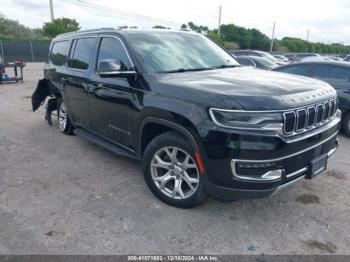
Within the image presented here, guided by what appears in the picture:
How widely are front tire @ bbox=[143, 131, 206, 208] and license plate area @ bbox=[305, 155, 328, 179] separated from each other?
1101 millimetres

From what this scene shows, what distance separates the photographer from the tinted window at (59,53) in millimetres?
5742

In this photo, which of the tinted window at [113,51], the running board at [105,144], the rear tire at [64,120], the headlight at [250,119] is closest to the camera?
the headlight at [250,119]

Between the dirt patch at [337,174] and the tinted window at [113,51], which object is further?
the dirt patch at [337,174]

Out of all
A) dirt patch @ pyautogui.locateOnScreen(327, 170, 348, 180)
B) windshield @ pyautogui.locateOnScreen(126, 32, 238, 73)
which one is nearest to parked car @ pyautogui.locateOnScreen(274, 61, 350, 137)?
dirt patch @ pyautogui.locateOnScreen(327, 170, 348, 180)

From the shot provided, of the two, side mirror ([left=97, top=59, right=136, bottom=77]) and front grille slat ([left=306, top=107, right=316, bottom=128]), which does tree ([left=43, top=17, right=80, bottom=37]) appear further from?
front grille slat ([left=306, top=107, right=316, bottom=128])

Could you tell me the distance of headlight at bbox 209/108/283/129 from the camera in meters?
2.79

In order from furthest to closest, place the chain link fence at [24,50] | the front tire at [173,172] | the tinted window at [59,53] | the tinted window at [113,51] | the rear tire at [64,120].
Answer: the chain link fence at [24,50]
the rear tire at [64,120]
the tinted window at [59,53]
the tinted window at [113,51]
the front tire at [173,172]

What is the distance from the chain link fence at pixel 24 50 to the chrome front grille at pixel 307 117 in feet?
95.8

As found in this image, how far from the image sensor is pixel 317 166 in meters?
3.28

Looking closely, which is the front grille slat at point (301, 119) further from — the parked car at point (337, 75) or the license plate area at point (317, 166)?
the parked car at point (337, 75)

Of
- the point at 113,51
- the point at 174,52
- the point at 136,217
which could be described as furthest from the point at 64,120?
the point at 136,217

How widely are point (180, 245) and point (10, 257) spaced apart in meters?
1.53

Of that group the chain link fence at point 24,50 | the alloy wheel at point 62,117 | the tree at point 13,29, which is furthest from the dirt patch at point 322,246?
the tree at point 13,29

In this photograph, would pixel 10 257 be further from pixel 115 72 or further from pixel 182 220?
pixel 115 72
